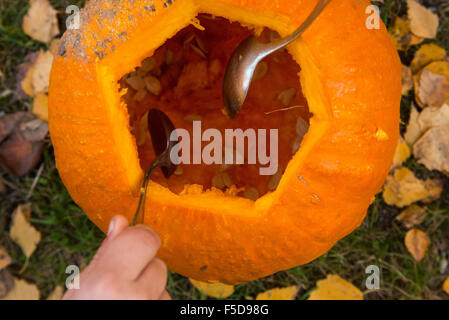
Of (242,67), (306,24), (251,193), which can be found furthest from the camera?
(251,193)

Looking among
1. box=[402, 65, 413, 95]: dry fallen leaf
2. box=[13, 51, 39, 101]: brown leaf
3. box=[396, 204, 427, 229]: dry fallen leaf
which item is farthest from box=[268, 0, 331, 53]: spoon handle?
box=[13, 51, 39, 101]: brown leaf

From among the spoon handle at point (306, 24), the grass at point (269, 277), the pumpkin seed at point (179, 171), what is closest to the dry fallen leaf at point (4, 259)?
the grass at point (269, 277)

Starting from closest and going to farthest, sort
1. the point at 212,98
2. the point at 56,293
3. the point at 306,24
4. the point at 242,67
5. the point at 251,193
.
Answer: the point at 306,24
the point at 242,67
the point at 251,193
the point at 212,98
the point at 56,293

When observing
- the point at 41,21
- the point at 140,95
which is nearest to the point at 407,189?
the point at 140,95

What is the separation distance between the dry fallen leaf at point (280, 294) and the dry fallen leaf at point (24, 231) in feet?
2.18

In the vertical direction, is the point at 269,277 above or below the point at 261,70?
below

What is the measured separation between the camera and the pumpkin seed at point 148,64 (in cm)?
93

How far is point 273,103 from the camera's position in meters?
0.97

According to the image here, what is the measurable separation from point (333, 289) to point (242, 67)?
0.72 m

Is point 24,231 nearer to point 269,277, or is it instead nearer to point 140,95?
point 140,95

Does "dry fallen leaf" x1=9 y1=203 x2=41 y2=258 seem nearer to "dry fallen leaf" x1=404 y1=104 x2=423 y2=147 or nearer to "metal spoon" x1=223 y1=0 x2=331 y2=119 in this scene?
"metal spoon" x1=223 y1=0 x2=331 y2=119

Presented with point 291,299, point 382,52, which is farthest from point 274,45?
point 291,299

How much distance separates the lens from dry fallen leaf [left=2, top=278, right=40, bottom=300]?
47.4 inches

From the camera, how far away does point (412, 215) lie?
117 centimetres
